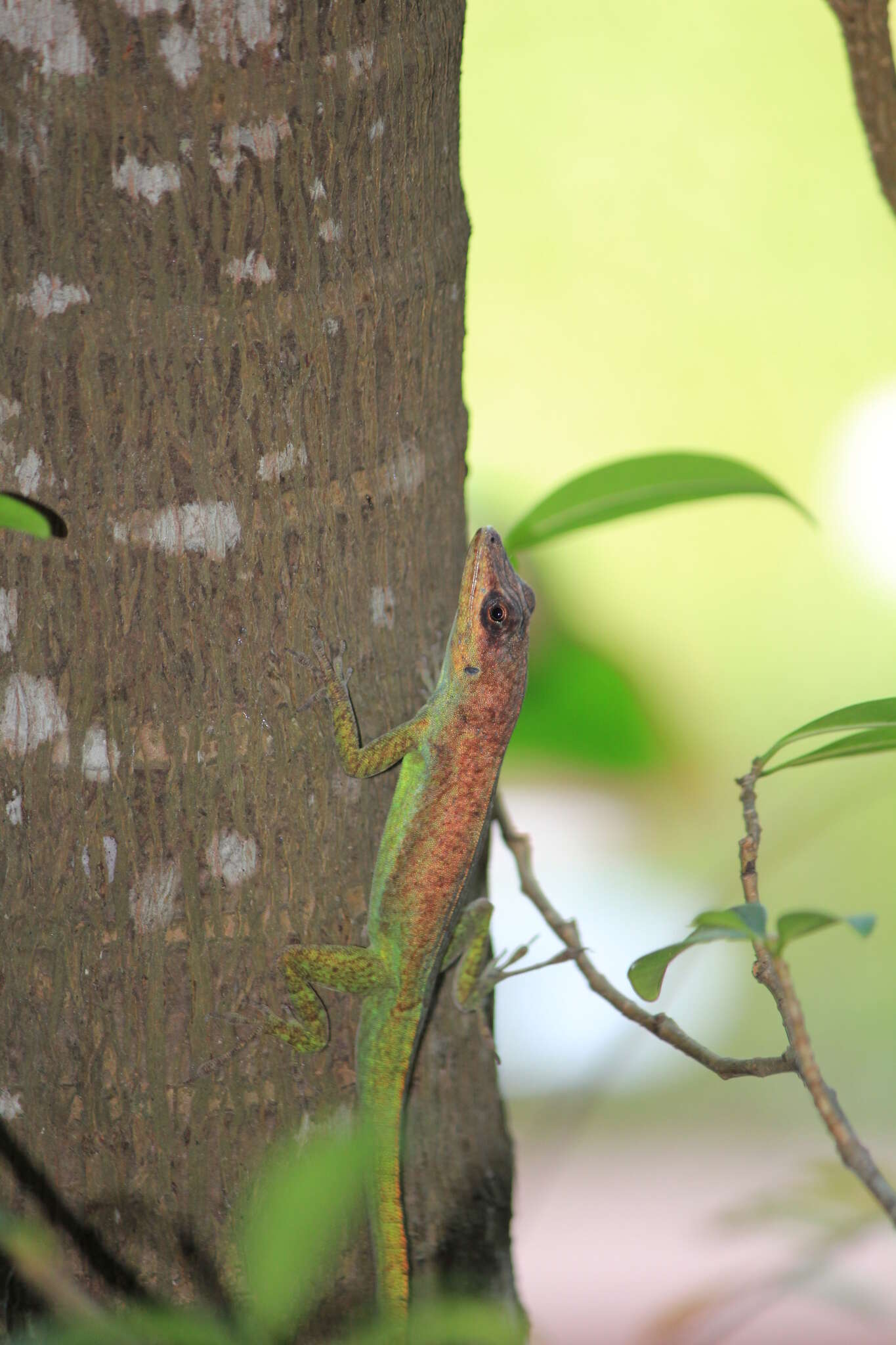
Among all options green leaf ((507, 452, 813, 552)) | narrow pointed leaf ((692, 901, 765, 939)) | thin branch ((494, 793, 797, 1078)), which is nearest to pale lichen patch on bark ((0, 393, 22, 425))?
green leaf ((507, 452, 813, 552))

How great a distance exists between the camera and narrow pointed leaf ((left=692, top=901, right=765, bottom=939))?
97cm

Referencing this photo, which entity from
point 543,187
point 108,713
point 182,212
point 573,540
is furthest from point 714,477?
point 543,187

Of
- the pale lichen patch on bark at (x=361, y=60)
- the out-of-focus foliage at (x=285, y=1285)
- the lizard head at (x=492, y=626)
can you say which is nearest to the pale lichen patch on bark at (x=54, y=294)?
the pale lichen patch on bark at (x=361, y=60)

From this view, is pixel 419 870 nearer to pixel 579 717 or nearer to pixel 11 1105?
pixel 579 717

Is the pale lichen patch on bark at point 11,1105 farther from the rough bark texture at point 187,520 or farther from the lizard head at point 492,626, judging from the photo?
the lizard head at point 492,626

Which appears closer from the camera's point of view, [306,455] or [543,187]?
[306,455]

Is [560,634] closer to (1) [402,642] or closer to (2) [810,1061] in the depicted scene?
(1) [402,642]

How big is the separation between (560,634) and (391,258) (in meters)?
1.74

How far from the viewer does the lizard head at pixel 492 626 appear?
1.95 m

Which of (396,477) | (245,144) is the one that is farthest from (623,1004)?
(245,144)

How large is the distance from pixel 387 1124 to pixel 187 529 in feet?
3.25

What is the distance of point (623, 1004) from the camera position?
1.57m

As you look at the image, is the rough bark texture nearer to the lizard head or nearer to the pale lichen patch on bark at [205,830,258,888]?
the pale lichen patch on bark at [205,830,258,888]

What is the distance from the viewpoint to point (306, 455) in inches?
54.8
